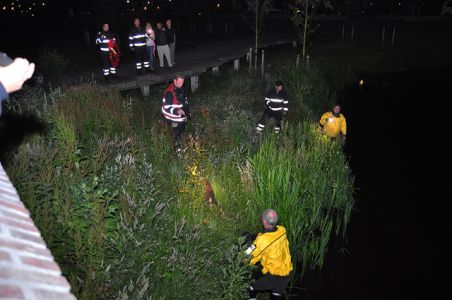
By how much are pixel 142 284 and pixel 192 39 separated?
22776mm

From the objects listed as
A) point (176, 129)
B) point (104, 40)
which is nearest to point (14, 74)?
point (176, 129)

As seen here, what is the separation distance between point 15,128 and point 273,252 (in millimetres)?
5080

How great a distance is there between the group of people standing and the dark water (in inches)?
270

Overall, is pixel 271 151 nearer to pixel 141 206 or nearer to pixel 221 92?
pixel 141 206

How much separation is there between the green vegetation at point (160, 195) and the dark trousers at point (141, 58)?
2071 mm

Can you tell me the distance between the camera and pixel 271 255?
5434mm

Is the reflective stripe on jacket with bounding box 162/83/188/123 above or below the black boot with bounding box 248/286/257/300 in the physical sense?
above

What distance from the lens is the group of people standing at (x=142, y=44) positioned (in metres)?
11.9

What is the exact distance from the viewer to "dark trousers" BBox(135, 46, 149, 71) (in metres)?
12.7

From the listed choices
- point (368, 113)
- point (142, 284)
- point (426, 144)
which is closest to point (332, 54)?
point (368, 113)

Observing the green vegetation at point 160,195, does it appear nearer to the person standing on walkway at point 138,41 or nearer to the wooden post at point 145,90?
the wooden post at point 145,90

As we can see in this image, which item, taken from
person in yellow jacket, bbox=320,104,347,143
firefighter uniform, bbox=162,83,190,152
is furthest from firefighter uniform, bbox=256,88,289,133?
firefighter uniform, bbox=162,83,190,152

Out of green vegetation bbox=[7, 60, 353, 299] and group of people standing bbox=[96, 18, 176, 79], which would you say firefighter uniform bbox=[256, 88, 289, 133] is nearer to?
green vegetation bbox=[7, 60, 353, 299]

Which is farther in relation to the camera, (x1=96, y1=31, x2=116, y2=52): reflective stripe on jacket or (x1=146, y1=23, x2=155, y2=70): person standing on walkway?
(x1=146, y1=23, x2=155, y2=70): person standing on walkway
